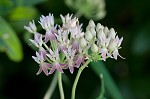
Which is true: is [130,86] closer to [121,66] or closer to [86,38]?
[121,66]

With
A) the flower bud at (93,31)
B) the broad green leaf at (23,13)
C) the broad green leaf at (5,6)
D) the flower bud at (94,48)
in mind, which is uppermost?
the broad green leaf at (23,13)

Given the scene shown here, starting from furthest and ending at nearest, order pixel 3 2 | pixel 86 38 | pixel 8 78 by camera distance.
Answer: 1. pixel 8 78
2. pixel 3 2
3. pixel 86 38

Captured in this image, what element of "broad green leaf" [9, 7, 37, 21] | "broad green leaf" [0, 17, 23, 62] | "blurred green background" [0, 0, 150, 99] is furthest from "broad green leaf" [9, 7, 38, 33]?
"broad green leaf" [0, 17, 23, 62]

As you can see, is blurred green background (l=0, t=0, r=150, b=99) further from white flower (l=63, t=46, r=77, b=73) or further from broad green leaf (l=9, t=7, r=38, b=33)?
white flower (l=63, t=46, r=77, b=73)

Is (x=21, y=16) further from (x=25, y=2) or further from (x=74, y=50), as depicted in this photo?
(x=74, y=50)

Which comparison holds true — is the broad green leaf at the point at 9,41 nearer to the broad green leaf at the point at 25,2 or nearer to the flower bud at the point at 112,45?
the broad green leaf at the point at 25,2

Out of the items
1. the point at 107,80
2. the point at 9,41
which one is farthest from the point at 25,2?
the point at 107,80

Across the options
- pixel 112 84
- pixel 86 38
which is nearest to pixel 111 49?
pixel 86 38

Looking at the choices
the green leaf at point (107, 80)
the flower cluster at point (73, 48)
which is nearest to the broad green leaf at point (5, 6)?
the green leaf at point (107, 80)
